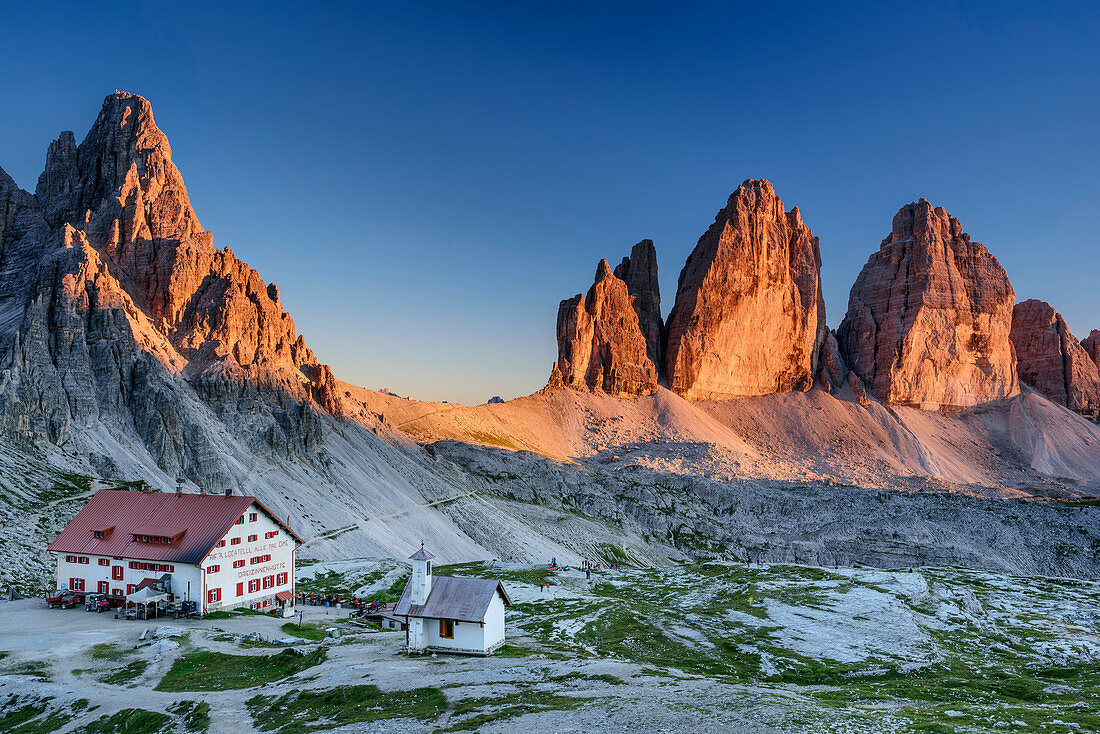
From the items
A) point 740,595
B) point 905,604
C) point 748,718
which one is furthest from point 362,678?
point 905,604

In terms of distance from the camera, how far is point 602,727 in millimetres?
27531

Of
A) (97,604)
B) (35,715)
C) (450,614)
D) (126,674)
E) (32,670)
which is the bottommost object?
(35,715)

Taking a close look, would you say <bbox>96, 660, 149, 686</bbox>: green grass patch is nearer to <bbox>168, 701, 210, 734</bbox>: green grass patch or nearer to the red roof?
<bbox>168, 701, 210, 734</bbox>: green grass patch

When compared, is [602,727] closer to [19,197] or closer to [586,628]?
[586,628]

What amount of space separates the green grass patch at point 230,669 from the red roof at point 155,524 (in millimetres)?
14526

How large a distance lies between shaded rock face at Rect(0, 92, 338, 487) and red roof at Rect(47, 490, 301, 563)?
140ft

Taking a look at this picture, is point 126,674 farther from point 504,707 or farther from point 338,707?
point 504,707

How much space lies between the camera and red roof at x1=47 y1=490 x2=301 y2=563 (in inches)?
2183

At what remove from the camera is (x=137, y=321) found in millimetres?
121250

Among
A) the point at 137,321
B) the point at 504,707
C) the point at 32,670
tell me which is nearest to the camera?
the point at 504,707

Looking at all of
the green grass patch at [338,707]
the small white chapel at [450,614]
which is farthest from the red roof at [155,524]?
the green grass patch at [338,707]

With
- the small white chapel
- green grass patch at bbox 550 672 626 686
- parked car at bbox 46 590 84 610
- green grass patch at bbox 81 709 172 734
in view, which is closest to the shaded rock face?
parked car at bbox 46 590 84 610

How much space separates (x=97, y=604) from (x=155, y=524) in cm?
703

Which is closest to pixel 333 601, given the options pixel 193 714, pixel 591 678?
pixel 193 714
